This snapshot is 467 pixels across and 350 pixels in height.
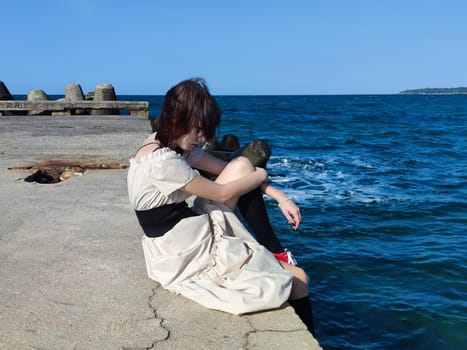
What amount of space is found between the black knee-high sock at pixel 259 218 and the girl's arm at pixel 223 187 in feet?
0.35

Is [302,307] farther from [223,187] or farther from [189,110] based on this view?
[189,110]

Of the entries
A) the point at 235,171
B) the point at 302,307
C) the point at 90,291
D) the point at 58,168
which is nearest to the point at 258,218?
A: the point at 235,171

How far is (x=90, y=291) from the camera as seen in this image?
3.18m

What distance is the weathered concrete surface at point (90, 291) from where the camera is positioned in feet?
8.60

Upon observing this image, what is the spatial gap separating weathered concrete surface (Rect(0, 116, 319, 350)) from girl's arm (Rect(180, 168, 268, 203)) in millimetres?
606

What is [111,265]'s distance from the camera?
3.63 m

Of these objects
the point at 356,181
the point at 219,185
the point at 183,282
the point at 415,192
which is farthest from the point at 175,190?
the point at 356,181

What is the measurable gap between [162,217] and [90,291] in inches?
23.3

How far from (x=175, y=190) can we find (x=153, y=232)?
32 centimetres

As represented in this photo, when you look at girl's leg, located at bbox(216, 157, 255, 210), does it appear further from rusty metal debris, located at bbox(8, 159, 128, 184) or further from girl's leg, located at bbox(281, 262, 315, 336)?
rusty metal debris, located at bbox(8, 159, 128, 184)

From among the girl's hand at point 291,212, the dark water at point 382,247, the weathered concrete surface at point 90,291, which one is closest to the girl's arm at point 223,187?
the girl's hand at point 291,212

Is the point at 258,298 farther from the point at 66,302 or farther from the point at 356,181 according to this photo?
the point at 356,181

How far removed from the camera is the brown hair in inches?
117

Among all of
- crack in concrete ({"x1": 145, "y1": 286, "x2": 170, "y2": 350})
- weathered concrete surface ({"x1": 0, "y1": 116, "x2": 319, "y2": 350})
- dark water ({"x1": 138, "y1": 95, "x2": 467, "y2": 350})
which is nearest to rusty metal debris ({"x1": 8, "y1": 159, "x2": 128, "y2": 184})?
weathered concrete surface ({"x1": 0, "y1": 116, "x2": 319, "y2": 350})
